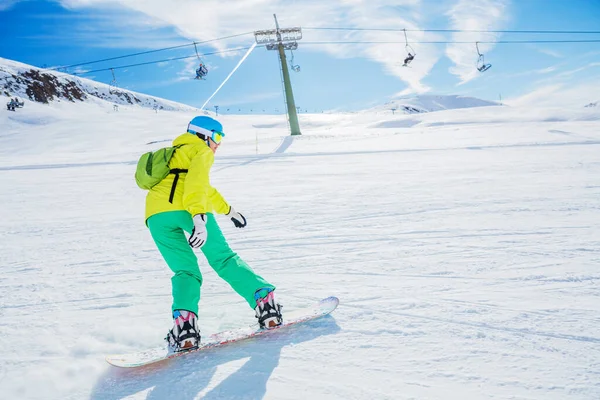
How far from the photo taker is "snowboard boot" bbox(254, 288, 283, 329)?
2576 mm

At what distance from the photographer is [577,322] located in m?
2.45

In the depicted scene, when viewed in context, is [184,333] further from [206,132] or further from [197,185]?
[206,132]

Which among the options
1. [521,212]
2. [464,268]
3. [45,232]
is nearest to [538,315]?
[464,268]

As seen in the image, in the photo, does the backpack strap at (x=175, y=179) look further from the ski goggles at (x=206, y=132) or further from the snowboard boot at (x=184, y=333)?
the snowboard boot at (x=184, y=333)

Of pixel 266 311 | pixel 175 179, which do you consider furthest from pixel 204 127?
pixel 266 311

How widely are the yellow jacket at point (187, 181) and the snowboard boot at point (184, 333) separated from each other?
62 cm

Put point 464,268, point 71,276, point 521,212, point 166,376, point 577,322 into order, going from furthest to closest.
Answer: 1. point 521,212
2. point 71,276
3. point 464,268
4. point 577,322
5. point 166,376

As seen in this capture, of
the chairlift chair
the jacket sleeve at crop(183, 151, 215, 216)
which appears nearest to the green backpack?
the jacket sleeve at crop(183, 151, 215, 216)

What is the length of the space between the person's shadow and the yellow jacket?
0.87m

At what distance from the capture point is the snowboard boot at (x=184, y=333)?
237 cm

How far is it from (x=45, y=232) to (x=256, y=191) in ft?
12.1

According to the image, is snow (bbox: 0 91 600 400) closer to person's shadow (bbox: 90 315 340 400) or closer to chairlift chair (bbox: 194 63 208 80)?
person's shadow (bbox: 90 315 340 400)

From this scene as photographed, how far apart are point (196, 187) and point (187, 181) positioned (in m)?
0.07

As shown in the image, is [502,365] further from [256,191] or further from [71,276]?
[256,191]
